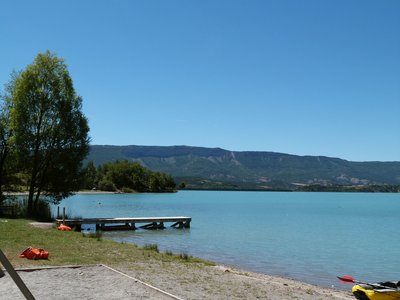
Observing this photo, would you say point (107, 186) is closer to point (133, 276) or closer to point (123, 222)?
point (123, 222)

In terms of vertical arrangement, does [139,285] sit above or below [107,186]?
below

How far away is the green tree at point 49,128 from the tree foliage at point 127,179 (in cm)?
11501

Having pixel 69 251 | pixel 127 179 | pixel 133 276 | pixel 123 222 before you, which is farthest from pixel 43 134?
pixel 127 179

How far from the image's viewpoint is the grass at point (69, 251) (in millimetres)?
14430

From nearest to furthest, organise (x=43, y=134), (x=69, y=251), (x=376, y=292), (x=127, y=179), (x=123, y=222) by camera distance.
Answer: (x=376, y=292)
(x=69, y=251)
(x=43, y=134)
(x=123, y=222)
(x=127, y=179)

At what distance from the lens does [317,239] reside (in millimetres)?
36156

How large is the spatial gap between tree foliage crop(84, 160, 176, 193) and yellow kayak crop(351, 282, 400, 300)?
460 ft

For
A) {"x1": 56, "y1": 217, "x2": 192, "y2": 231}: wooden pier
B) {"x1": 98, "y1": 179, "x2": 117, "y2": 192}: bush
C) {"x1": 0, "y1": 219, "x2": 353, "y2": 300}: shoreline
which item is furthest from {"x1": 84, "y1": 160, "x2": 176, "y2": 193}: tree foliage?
{"x1": 0, "y1": 219, "x2": 353, "y2": 300}: shoreline

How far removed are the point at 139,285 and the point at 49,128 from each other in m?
Answer: 25.4

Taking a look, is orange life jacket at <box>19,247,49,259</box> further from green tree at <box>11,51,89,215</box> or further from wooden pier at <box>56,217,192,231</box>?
green tree at <box>11,51,89,215</box>

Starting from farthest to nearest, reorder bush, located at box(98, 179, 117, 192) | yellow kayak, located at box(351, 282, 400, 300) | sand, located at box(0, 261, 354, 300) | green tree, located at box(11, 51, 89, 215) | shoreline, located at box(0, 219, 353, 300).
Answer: bush, located at box(98, 179, 117, 192)
green tree, located at box(11, 51, 89, 215)
yellow kayak, located at box(351, 282, 400, 300)
shoreline, located at box(0, 219, 353, 300)
sand, located at box(0, 261, 354, 300)

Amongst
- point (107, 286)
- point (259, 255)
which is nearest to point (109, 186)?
point (259, 255)

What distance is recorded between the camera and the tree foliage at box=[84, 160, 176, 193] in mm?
151125

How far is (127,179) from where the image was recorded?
515 feet
